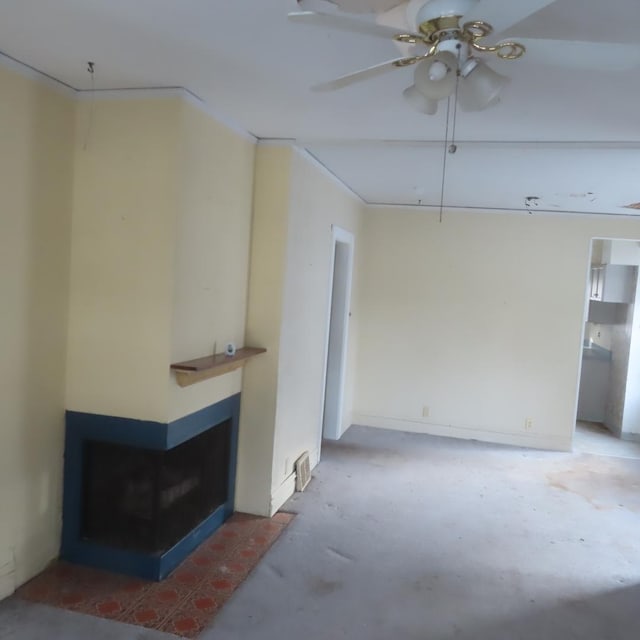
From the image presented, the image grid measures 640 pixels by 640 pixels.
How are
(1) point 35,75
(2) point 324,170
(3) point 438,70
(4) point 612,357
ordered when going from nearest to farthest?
(3) point 438,70 < (1) point 35,75 < (2) point 324,170 < (4) point 612,357

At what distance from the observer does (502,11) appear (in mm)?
1227

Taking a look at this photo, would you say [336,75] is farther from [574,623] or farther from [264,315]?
[574,623]

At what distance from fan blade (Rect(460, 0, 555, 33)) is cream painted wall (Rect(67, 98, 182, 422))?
175 centimetres

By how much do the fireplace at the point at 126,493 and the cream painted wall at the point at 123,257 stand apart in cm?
10

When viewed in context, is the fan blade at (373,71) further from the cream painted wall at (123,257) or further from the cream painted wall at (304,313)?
the cream painted wall at (304,313)

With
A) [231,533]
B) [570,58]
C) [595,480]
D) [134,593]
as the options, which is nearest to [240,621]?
[134,593]

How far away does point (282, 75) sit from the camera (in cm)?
233

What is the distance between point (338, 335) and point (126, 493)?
2.77m

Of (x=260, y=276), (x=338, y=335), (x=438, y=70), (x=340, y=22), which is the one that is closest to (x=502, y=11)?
(x=438, y=70)

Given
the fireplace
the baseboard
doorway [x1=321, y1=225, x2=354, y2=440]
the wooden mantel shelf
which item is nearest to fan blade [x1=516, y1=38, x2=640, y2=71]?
the wooden mantel shelf

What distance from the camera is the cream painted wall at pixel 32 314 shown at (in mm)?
2434

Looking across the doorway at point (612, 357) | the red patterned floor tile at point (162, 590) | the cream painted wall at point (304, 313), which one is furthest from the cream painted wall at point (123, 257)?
the doorway at point (612, 357)

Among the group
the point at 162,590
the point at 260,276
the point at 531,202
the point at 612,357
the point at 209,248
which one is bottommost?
the point at 162,590

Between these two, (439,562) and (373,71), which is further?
(439,562)
